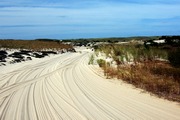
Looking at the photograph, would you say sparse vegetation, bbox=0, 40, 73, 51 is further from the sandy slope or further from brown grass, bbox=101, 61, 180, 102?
the sandy slope

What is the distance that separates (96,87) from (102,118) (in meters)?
6.73

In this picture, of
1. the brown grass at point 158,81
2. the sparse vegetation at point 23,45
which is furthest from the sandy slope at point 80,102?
the sparse vegetation at point 23,45

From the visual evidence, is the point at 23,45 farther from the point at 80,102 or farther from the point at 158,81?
the point at 80,102

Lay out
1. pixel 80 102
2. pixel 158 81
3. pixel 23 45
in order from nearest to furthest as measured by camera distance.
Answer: pixel 80 102 → pixel 158 81 → pixel 23 45

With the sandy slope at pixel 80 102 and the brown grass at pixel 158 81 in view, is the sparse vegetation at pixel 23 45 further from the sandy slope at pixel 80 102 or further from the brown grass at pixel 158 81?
the sandy slope at pixel 80 102

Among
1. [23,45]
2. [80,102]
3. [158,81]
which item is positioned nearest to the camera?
[80,102]

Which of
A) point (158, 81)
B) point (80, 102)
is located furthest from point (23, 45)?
point (80, 102)

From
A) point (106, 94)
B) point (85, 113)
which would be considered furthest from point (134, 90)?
point (85, 113)

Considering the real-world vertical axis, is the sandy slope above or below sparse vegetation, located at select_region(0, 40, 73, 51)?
above

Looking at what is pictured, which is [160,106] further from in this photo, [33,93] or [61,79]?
[61,79]

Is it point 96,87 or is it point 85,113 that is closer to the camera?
point 85,113

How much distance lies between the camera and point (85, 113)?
35.2ft

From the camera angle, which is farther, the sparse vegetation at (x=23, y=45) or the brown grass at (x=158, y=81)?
the sparse vegetation at (x=23, y=45)

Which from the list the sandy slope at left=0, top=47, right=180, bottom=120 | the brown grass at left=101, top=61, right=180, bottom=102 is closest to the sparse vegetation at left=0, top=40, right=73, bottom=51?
the brown grass at left=101, top=61, right=180, bottom=102
